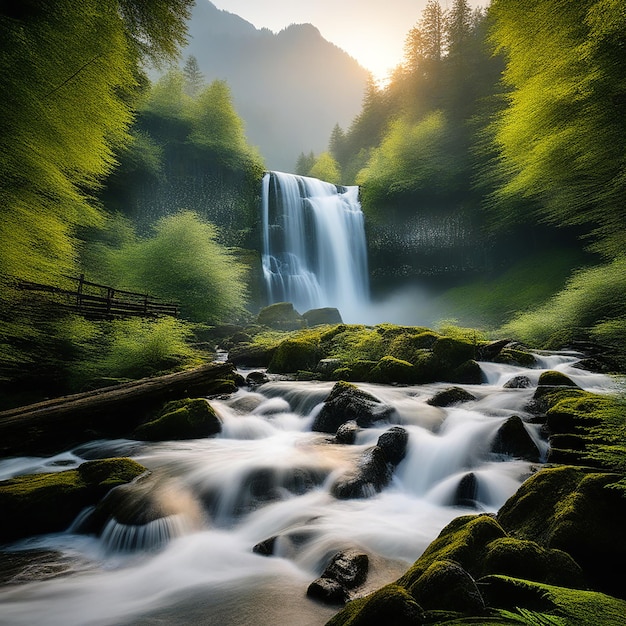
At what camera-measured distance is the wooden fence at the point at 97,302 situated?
8508mm

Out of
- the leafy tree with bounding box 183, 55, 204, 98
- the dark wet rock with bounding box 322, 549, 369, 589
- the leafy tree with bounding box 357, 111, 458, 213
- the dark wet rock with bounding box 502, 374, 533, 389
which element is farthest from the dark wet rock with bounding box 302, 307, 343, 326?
the leafy tree with bounding box 183, 55, 204, 98

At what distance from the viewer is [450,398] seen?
7141mm

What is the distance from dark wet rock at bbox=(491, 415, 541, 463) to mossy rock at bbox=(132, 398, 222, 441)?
448 cm

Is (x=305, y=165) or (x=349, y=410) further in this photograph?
(x=305, y=165)

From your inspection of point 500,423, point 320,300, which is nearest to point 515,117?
point 500,423

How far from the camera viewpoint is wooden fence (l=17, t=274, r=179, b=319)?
851cm

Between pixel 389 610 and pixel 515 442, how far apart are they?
3805 millimetres

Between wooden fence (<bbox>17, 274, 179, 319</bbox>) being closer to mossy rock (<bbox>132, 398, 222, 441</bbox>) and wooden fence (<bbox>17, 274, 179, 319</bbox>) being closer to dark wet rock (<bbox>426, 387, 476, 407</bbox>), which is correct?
mossy rock (<bbox>132, 398, 222, 441</bbox>)

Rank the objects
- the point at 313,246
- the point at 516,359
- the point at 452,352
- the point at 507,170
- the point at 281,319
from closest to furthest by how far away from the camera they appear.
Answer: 1. the point at 452,352
2. the point at 516,359
3. the point at 281,319
4. the point at 507,170
5. the point at 313,246

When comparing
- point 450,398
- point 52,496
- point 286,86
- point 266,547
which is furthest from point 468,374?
point 286,86

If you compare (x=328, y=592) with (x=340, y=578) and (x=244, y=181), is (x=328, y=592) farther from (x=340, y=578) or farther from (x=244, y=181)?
(x=244, y=181)

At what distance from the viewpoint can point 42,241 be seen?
21.6 ft

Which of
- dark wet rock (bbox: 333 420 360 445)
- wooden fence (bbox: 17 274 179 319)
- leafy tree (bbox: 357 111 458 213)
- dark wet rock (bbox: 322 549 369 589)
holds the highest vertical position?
leafy tree (bbox: 357 111 458 213)

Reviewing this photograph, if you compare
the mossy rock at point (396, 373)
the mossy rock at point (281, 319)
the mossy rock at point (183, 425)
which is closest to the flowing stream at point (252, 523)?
the mossy rock at point (183, 425)
